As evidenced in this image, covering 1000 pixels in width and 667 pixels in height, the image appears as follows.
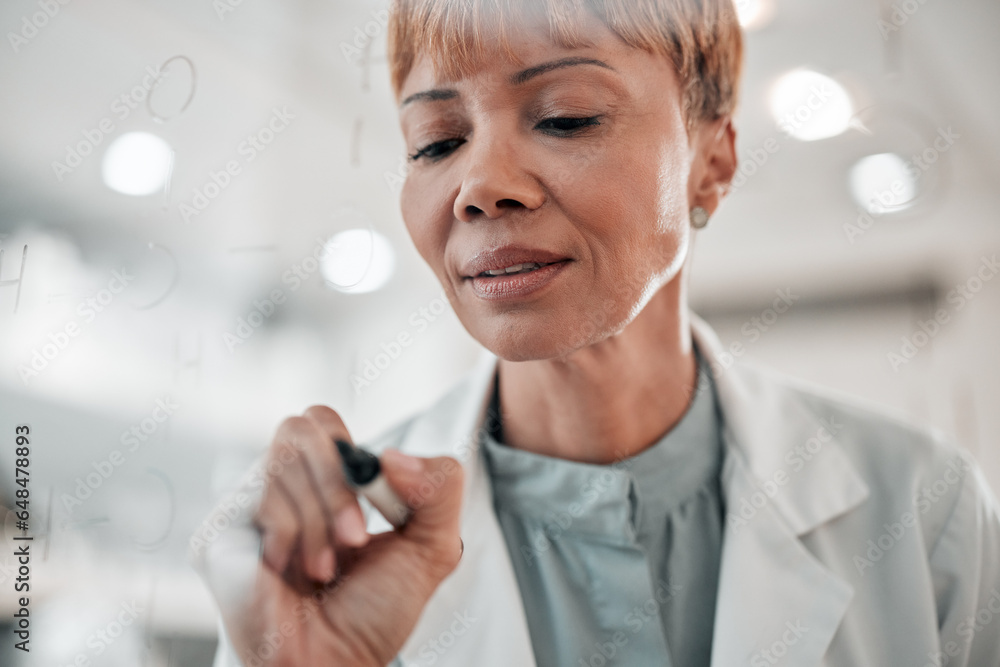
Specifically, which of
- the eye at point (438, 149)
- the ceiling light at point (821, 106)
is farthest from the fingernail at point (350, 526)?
the ceiling light at point (821, 106)

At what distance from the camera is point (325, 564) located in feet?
1.31

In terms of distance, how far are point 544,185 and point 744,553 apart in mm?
330

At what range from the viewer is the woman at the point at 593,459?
40 cm

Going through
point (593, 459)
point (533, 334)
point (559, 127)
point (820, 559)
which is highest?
point (559, 127)

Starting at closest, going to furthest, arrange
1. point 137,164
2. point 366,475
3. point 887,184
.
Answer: point 366,475 < point 137,164 < point 887,184

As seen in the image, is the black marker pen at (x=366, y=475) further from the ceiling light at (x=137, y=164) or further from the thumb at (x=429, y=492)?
the ceiling light at (x=137, y=164)

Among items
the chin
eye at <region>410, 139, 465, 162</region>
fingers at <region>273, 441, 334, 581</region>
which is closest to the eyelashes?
eye at <region>410, 139, 465, 162</region>

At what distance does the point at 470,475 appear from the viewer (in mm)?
566

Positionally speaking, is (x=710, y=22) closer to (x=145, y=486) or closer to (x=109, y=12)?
(x=109, y=12)

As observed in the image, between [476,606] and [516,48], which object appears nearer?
[516,48]

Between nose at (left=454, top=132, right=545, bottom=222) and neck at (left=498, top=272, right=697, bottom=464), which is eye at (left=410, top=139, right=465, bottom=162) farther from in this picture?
neck at (left=498, top=272, right=697, bottom=464)

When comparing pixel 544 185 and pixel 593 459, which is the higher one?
pixel 544 185

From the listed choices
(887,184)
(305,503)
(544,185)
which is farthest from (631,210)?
(887,184)

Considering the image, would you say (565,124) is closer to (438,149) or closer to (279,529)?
(438,149)
